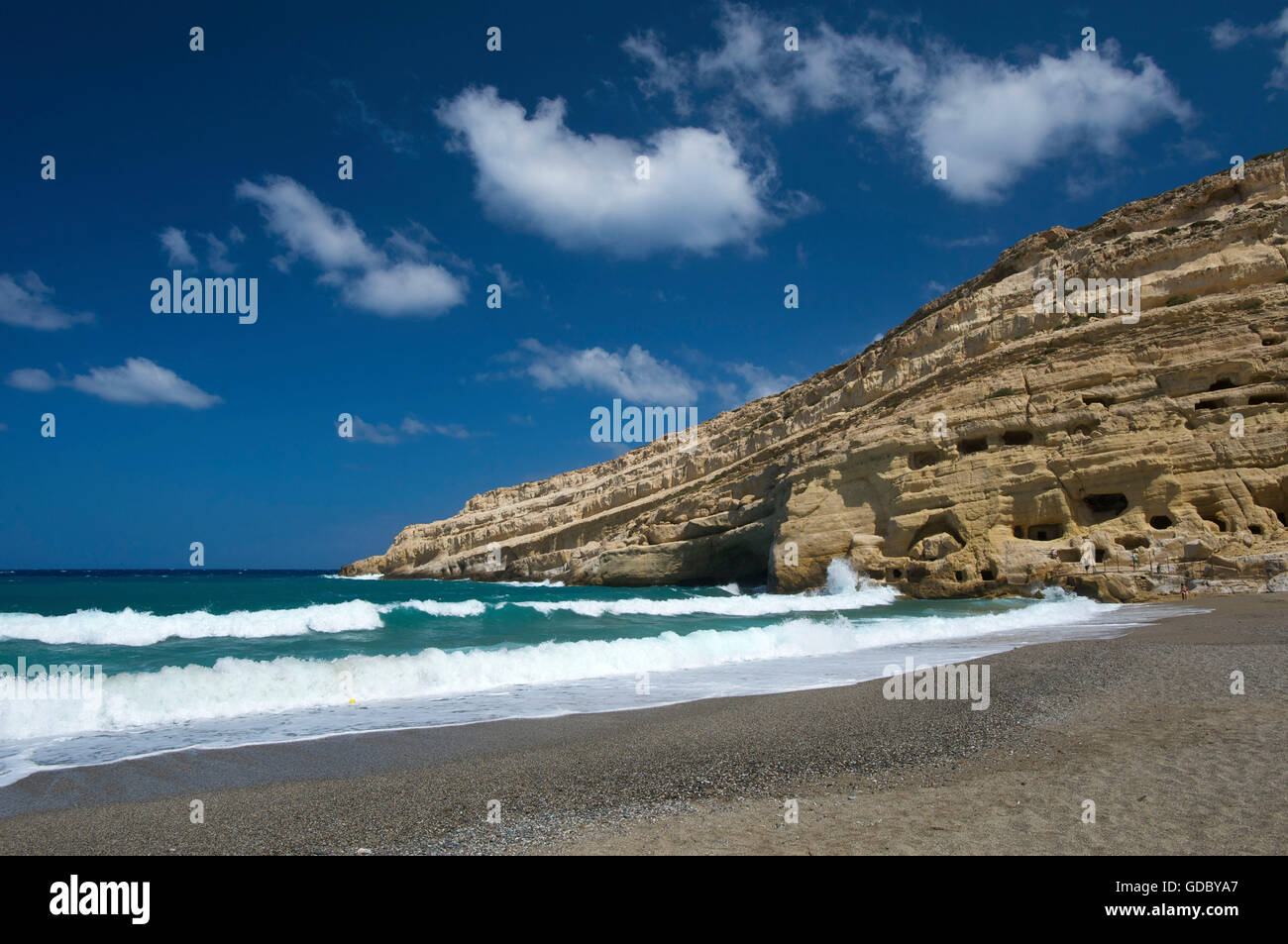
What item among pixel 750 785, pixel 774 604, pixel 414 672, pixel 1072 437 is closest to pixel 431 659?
pixel 414 672

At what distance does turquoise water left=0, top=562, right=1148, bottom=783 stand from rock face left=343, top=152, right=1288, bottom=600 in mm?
2641

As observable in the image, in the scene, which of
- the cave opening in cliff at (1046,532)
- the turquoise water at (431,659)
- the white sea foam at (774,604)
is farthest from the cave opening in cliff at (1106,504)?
the white sea foam at (774,604)

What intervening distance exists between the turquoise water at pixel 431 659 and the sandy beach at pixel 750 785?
150 cm

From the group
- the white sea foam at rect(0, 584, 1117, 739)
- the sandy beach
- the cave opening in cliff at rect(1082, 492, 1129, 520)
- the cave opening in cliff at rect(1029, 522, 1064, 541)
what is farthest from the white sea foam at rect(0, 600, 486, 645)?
the cave opening in cliff at rect(1082, 492, 1129, 520)

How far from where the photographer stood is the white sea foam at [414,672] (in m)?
9.02

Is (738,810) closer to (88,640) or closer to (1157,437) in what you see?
(88,640)

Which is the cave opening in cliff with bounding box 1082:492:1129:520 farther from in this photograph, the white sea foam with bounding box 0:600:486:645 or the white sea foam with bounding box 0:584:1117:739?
the white sea foam with bounding box 0:600:486:645

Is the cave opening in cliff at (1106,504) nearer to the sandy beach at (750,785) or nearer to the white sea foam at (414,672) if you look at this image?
the white sea foam at (414,672)

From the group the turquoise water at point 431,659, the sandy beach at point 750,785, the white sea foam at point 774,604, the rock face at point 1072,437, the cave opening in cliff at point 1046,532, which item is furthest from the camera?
the white sea foam at point 774,604

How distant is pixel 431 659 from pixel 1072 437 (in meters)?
22.6

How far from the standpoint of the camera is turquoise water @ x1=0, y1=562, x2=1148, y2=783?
8773mm

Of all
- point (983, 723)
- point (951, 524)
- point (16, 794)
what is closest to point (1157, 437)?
point (951, 524)

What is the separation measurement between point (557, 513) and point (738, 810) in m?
50.5
